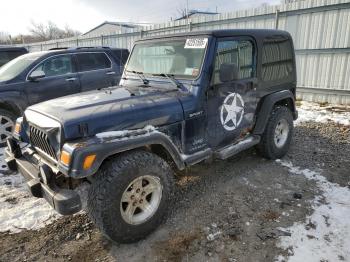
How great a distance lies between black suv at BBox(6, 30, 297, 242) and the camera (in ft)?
8.46

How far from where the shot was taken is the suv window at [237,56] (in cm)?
351

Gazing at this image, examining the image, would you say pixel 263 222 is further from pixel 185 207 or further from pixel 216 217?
pixel 185 207

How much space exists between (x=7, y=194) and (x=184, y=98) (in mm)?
2813

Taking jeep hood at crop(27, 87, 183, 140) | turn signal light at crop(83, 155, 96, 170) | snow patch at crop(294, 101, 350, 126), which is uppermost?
jeep hood at crop(27, 87, 183, 140)

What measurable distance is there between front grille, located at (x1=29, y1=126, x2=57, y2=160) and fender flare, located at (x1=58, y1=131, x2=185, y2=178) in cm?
34

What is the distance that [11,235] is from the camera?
313 centimetres

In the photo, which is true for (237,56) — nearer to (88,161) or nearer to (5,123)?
(88,161)

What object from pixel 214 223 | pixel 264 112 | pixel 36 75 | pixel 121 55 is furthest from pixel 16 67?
pixel 214 223

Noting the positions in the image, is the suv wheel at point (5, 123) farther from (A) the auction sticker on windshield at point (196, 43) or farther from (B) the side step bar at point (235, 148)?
(B) the side step bar at point (235, 148)

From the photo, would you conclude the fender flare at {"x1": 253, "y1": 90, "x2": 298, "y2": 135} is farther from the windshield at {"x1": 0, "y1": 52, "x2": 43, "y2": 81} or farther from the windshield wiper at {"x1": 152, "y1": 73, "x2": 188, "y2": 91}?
the windshield at {"x1": 0, "y1": 52, "x2": 43, "y2": 81}

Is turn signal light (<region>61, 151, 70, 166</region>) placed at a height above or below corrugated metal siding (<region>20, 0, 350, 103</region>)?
below

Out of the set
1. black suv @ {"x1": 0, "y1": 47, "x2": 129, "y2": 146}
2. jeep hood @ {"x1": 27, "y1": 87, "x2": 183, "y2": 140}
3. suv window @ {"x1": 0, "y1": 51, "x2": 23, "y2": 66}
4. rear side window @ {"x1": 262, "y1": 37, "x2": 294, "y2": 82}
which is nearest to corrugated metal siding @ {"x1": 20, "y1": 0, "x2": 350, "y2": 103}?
rear side window @ {"x1": 262, "y1": 37, "x2": 294, "y2": 82}

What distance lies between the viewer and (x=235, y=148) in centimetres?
396

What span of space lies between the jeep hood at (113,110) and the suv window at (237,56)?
2.27 feet
